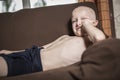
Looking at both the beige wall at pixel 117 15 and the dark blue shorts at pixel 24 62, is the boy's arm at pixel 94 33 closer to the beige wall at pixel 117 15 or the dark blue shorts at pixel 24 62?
the dark blue shorts at pixel 24 62

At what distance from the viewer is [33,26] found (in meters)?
1.69

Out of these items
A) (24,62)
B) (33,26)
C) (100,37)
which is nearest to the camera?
(100,37)

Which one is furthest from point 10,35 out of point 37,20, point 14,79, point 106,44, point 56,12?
point 106,44

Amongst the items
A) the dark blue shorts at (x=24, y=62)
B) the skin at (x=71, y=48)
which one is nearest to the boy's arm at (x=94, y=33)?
the skin at (x=71, y=48)

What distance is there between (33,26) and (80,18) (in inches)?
15.8

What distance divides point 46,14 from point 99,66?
942 mm

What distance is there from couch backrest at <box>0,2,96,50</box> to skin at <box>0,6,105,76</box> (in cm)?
15

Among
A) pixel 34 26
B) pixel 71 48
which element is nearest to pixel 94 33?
pixel 71 48

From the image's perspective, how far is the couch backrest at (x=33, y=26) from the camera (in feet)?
5.43

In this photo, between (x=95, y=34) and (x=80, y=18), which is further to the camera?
(x=80, y=18)

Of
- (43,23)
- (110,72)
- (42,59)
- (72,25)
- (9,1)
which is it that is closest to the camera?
(110,72)

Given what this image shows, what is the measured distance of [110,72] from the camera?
87cm

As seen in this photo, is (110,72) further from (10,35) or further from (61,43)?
(10,35)

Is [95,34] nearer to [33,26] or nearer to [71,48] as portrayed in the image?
[71,48]
